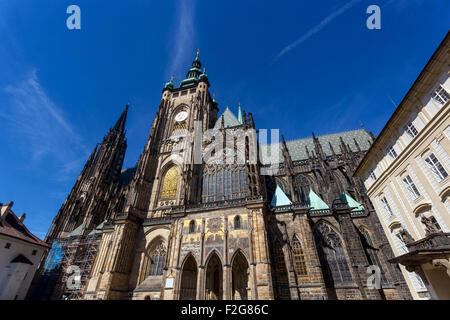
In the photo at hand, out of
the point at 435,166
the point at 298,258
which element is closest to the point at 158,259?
the point at 298,258

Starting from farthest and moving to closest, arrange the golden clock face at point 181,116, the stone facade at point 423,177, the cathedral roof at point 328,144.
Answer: the cathedral roof at point 328,144, the golden clock face at point 181,116, the stone facade at point 423,177

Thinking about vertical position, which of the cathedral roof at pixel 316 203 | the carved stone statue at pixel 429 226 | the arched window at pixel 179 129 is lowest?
the carved stone statue at pixel 429 226

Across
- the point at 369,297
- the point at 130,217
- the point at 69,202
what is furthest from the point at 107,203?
the point at 369,297

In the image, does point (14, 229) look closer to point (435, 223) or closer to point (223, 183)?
point (223, 183)

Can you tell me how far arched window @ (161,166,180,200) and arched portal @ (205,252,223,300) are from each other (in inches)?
373

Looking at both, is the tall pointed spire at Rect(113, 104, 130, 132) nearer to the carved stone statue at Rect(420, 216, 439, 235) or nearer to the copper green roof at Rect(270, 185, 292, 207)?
the copper green roof at Rect(270, 185, 292, 207)

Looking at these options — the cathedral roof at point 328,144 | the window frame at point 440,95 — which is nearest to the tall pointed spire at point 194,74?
the cathedral roof at point 328,144

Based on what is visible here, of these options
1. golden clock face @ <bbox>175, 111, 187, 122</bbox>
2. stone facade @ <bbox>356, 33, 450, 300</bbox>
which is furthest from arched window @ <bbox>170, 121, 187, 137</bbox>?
stone facade @ <bbox>356, 33, 450, 300</bbox>

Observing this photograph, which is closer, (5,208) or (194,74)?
(5,208)

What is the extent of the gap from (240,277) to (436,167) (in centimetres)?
1575

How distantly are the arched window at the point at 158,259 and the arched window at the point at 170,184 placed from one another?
18.9ft

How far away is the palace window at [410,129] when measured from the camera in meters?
13.1

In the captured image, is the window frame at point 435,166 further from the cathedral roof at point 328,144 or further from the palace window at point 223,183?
the cathedral roof at point 328,144

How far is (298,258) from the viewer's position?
1792 centimetres
